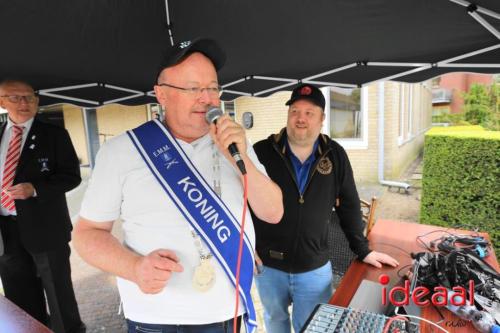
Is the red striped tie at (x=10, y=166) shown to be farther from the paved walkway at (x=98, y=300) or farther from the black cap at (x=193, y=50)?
the black cap at (x=193, y=50)

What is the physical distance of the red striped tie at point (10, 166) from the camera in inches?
105

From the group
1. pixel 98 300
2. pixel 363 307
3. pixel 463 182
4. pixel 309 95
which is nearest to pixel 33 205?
pixel 98 300

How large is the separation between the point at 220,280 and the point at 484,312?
1.18 metres

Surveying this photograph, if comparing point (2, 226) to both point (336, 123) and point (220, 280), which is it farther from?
point (336, 123)

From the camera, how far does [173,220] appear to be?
133cm

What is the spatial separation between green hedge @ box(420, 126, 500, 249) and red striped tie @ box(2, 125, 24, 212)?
5.59 meters

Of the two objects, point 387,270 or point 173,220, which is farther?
point 387,270

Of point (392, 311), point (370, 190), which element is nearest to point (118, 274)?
point (392, 311)

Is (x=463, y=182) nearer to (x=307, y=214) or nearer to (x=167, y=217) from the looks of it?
(x=307, y=214)

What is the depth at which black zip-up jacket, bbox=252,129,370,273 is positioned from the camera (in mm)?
2264

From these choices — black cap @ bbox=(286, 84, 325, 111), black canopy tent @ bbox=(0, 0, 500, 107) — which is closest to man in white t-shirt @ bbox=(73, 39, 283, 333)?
black canopy tent @ bbox=(0, 0, 500, 107)

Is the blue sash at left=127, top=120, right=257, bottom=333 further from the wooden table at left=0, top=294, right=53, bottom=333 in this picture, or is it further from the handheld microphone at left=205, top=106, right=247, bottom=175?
the wooden table at left=0, top=294, right=53, bottom=333

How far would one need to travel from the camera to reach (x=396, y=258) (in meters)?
2.28

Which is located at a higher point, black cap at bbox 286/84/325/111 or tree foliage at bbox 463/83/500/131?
tree foliage at bbox 463/83/500/131
